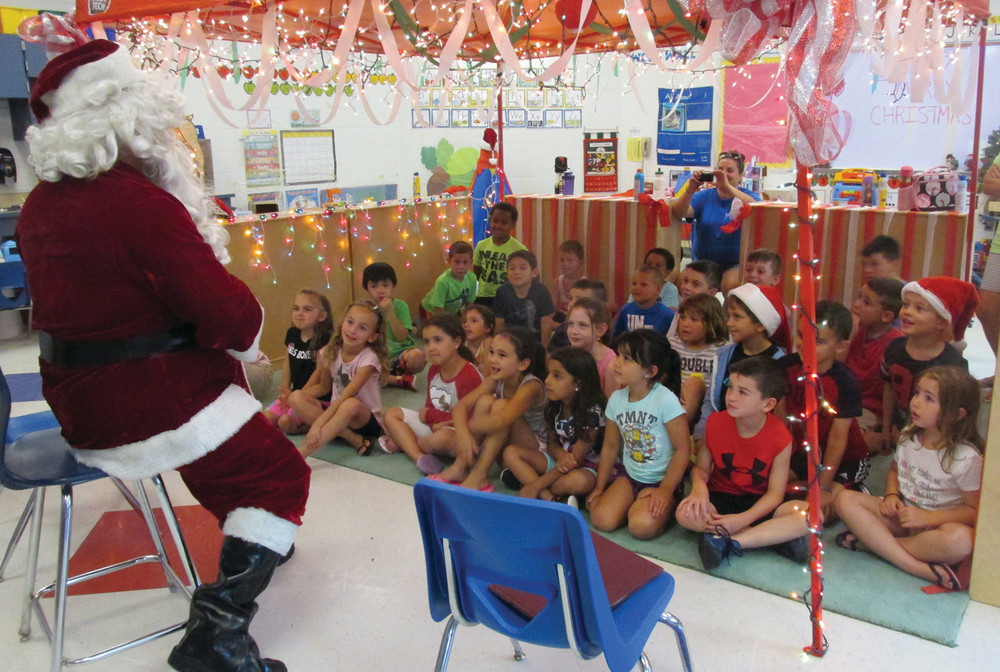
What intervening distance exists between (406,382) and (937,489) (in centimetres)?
261

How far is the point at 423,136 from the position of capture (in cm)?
766

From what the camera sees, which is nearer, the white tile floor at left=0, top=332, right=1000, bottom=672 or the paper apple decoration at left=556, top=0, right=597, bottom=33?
the white tile floor at left=0, top=332, right=1000, bottom=672

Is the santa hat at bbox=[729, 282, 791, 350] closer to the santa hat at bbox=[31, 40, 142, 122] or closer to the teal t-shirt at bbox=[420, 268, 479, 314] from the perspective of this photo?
the santa hat at bbox=[31, 40, 142, 122]

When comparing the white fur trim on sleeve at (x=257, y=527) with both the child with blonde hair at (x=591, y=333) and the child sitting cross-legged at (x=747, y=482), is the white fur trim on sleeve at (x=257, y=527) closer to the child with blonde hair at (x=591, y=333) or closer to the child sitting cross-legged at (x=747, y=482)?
the child sitting cross-legged at (x=747, y=482)

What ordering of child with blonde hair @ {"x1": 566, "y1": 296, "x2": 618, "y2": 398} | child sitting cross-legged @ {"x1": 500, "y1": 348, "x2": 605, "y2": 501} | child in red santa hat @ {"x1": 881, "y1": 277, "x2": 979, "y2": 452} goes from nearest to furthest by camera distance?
1. child sitting cross-legged @ {"x1": 500, "y1": 348, "x2": 605, "y2": 501}
2. child in red santa hat @ {"x1": 881, "y1": 277, "x2": 979, "y2": 452}
3. child with blonde hair @ {"x1": 566, "y1": 296, "x2": 618, "y2": 398}

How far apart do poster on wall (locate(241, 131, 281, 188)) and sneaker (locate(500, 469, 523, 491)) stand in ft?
14.4

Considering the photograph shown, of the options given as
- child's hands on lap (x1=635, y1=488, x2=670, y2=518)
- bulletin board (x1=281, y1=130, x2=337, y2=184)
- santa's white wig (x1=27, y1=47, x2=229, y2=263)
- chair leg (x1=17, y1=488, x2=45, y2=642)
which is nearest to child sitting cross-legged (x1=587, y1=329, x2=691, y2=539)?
child's hands on lap (x1=635, y1=488, x2=670, y2=518)

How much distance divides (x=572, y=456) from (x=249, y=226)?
95.7 inches

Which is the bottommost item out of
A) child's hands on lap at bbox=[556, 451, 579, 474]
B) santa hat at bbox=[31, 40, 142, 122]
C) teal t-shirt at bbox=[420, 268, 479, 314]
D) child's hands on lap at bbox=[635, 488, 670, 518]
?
child's hands on lap at bbox=[635, 488, 670, 518]

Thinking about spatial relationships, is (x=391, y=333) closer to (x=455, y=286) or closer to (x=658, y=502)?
(x=455, y=286)

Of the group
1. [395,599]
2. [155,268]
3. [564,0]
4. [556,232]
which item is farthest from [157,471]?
[556,232]

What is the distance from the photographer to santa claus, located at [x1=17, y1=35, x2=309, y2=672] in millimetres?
1595

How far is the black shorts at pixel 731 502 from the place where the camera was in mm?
2494

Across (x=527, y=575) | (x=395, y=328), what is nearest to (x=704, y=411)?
(x=527, y=575)
